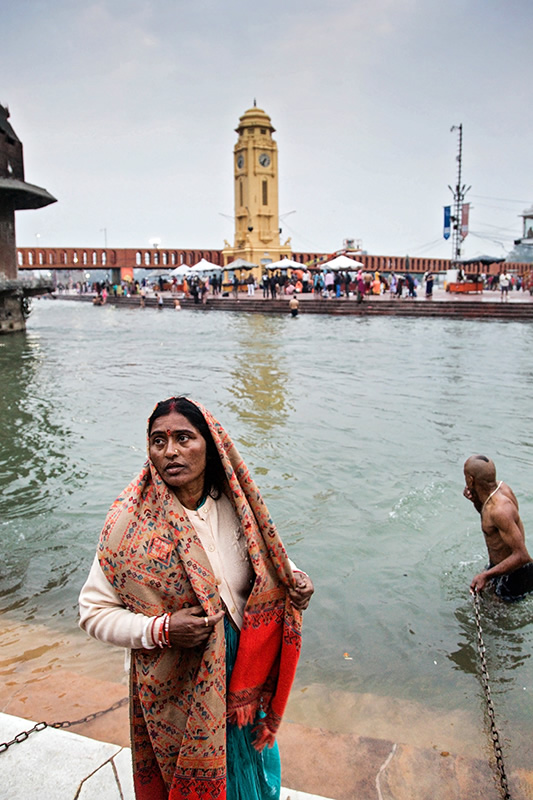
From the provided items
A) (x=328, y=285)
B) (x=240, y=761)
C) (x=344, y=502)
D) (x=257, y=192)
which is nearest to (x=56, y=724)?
(x=240, y=761)

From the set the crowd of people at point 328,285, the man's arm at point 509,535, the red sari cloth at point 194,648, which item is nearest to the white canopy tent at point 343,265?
the crowd of people at point 328,285

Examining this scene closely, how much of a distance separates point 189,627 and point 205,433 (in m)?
0.53

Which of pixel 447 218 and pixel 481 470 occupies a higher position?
pixel 447 218

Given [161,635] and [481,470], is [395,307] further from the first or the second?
[161,635]

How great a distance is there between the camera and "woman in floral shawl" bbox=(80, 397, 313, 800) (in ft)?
5.31

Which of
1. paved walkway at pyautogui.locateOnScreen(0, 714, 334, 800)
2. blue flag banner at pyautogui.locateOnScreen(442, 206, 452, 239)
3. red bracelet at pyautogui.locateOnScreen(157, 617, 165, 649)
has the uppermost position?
blue flag banner at pyautogui.locateOnScreen(442, 206, 452, 239)

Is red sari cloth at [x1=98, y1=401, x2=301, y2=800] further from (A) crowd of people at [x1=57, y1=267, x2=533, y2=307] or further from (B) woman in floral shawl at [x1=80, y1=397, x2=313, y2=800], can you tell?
(A) crowd of people at [x1=57, y1=267, x2=533, y2=307]

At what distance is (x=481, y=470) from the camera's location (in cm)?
394

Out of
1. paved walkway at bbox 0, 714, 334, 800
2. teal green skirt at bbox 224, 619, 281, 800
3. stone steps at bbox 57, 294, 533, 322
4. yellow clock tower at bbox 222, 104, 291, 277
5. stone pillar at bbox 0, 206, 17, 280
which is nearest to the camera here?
teal green skirt at bbox 224, 619, 281, 800

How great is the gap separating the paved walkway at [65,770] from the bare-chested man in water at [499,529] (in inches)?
86.6

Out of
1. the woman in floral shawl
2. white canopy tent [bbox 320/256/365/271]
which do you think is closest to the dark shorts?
the woman in floral shawl

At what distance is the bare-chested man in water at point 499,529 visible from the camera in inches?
153

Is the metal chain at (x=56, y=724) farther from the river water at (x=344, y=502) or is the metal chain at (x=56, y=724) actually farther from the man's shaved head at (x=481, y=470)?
the man's shaved head at (x=481, y=470)

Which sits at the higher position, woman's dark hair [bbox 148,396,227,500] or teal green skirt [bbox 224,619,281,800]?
woman's dark hair [bbox 148,396,227,500]
